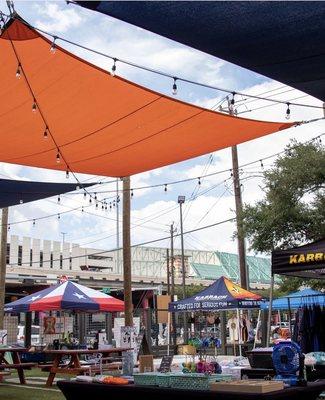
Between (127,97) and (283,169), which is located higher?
(283,169)

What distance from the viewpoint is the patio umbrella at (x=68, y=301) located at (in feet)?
44.3

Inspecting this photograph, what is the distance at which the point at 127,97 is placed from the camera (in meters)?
7.10

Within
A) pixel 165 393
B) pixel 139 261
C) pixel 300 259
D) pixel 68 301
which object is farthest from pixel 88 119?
pixel 139 261

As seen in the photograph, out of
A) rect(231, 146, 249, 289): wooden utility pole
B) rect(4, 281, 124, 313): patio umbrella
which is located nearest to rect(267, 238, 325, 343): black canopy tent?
rect(4, 281, 124, 313): patio umbrella

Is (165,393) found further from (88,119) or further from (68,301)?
(68,301)

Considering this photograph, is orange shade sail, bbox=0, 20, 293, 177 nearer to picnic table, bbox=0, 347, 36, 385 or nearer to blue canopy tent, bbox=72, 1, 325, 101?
blue canopy tent, bbox=72, 1, 325, 101

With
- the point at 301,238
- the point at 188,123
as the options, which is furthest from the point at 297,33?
the point at 301,238

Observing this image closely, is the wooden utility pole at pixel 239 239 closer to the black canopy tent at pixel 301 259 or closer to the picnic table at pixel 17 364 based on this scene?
the picnic table at pixel 17 364

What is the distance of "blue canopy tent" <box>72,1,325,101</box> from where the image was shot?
3523 mm

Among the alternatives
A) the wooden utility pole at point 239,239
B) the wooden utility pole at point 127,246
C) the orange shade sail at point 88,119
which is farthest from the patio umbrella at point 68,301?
the orange shade sail at point 88,119

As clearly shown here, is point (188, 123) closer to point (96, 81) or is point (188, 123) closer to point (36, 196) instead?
point (96, 81)

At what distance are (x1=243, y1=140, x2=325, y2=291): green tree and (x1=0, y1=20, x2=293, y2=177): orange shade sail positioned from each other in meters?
5.65

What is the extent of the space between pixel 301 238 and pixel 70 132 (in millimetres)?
8164

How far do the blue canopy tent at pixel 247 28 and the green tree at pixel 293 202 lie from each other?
32.7 ft
